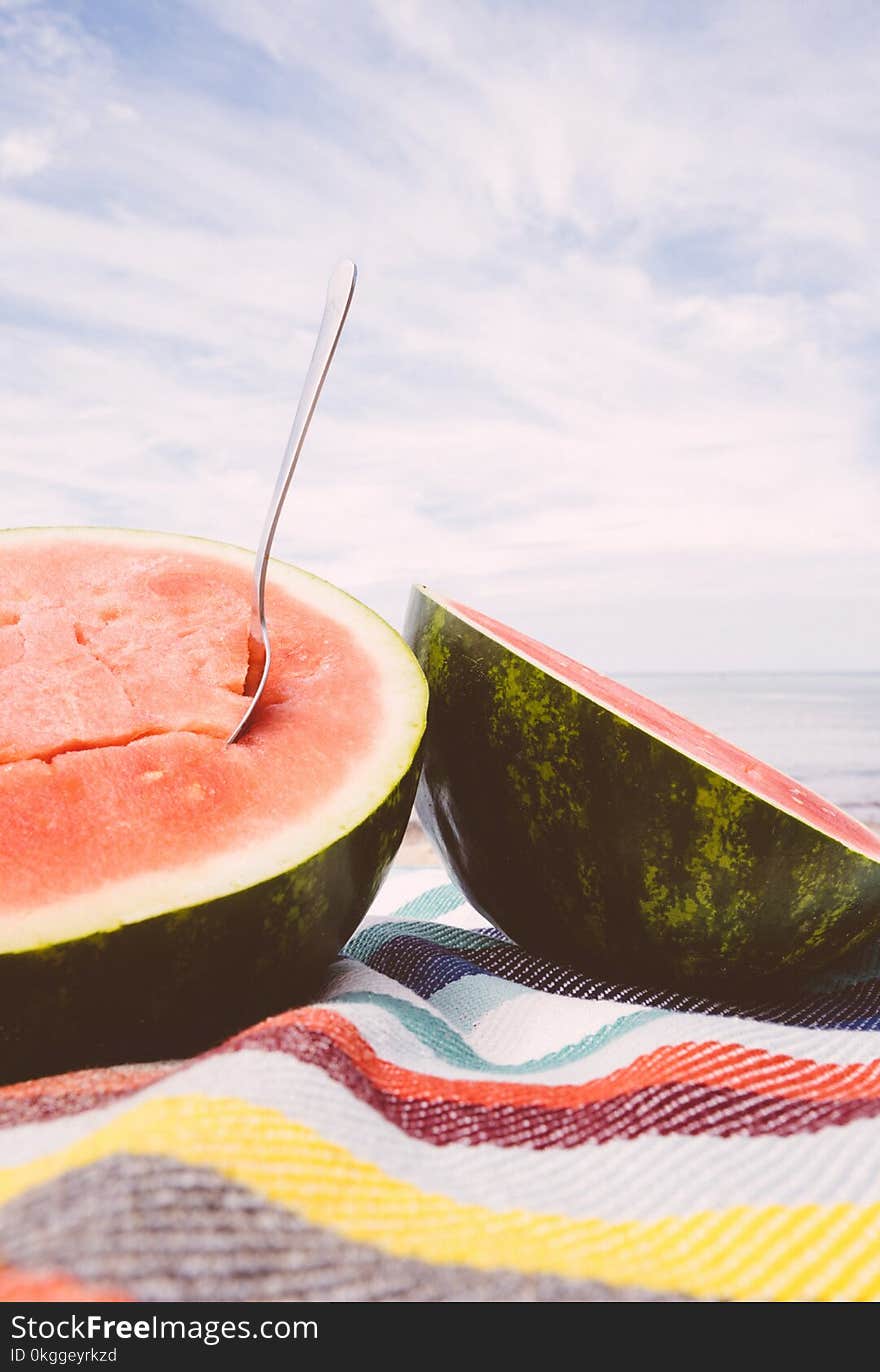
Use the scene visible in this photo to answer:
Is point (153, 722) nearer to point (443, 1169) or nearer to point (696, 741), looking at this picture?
point (443, 1169)

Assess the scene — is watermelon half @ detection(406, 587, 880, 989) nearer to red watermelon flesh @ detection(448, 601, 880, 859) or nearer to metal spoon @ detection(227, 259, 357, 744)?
red watermelon flesh @ detection(448, 601, 880, 859)

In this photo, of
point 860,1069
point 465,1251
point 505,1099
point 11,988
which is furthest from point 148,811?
point 860,1069

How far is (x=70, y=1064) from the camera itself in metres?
0.93

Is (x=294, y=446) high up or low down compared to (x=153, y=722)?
up

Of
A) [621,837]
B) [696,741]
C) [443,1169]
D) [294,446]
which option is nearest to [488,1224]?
[443,1169]

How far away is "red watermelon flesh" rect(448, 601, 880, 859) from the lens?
1226 millimetres

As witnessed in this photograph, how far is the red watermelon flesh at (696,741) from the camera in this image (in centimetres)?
123

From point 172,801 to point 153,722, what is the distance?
10 centimetres

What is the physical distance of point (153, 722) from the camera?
41.4 inches

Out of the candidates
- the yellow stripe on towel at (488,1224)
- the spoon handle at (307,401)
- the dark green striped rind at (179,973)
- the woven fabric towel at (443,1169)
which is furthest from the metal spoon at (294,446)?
the yellow stripe on towel at (488,1224)

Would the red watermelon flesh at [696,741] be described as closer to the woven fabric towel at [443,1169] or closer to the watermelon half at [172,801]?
the watermelon half at [172,801]

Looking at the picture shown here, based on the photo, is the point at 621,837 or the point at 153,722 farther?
the point at 621,837
